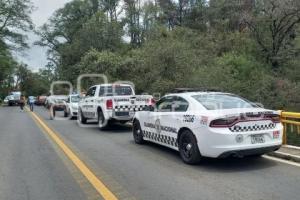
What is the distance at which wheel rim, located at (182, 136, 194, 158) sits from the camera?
8.99 meters

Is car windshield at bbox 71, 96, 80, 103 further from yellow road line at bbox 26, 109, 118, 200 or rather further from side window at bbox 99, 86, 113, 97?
yellow road line at bbox 26, 109, 118, 200

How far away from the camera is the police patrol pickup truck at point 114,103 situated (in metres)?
16.0

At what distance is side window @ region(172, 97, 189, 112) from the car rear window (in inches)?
290

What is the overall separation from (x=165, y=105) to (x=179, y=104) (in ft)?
2.53

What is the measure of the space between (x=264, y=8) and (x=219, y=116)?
28.4 m

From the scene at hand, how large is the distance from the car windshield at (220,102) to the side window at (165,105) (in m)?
0.91

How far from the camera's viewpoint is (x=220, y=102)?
9445 millimetres

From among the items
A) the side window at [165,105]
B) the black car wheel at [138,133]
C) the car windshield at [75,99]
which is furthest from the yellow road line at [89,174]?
the car windshield at [75,99]

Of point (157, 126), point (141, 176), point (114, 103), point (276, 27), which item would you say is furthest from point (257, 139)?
point (276, 27)

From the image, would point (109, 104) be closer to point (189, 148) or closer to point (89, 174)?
point (189, 148)

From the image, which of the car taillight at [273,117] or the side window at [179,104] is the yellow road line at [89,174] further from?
the car taillight at [273,117]

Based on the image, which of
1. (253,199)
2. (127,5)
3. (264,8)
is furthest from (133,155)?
(127,5)

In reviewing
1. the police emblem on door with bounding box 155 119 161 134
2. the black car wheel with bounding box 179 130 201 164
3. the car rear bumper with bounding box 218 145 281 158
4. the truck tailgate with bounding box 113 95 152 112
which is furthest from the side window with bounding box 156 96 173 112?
the truck tailgate with bounding box 113 95 152 112

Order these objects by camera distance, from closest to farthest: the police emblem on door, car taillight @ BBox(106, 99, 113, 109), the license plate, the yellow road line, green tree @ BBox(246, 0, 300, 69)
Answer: the yellow road line → the license plate → the police emblem on door → car taillight @ BBox(106, 99, 113, 109) → green tree @ BBox(246, 0, 300, 69)
